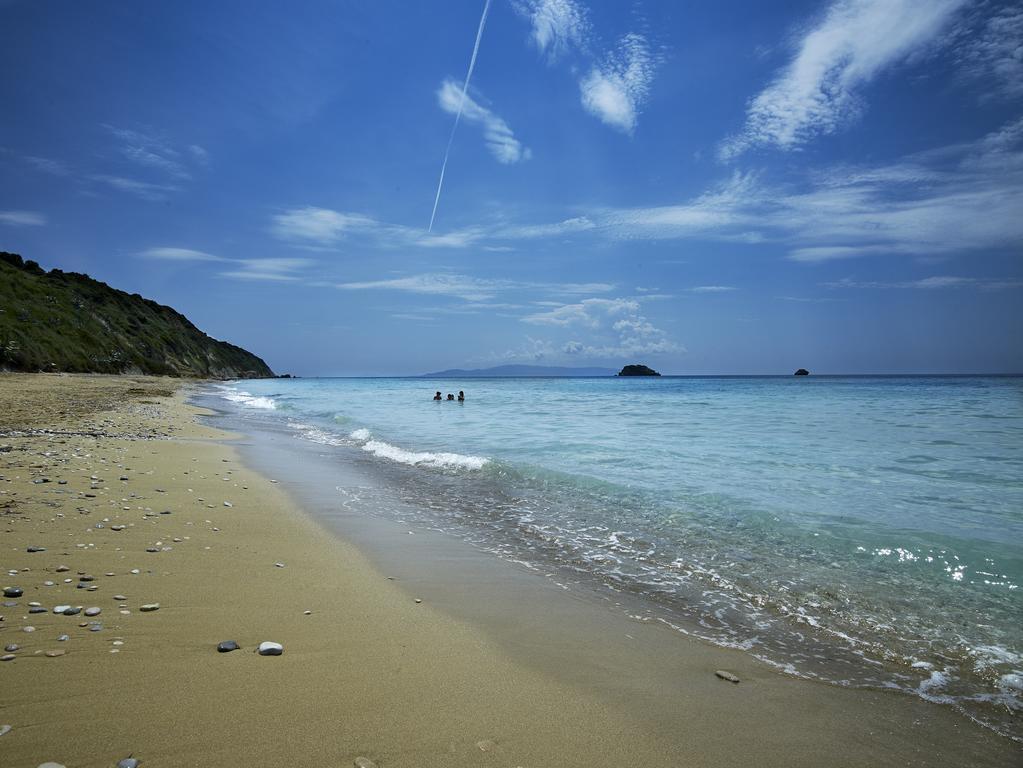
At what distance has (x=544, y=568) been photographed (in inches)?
248

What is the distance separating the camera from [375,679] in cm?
348

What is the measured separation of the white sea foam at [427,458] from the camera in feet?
44.7

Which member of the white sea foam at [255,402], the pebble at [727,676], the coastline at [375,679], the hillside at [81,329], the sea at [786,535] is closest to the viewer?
the coastline at [375,679]

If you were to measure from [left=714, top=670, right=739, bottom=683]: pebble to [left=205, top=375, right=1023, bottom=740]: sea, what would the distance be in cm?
62

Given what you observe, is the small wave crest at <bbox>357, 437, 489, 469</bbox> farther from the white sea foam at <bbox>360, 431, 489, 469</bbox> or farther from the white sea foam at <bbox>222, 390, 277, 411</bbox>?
the white sea foam at <bbox>222, 390, 277, 411</bbox>

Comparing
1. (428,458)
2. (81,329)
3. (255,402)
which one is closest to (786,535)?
(428,458)

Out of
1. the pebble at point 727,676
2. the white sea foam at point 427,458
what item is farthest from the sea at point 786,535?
the pebble at point 727,676

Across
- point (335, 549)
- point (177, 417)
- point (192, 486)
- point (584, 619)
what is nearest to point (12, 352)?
point (177, 417)

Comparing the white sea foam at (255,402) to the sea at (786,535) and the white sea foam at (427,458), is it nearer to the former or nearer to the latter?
the white sea foam at (427,458)

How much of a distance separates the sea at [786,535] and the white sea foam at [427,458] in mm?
81

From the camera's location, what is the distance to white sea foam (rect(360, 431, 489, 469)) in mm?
13623

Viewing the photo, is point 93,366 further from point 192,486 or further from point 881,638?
point 881,638

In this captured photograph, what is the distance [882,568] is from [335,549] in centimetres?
712

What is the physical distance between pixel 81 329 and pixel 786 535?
87618mm
